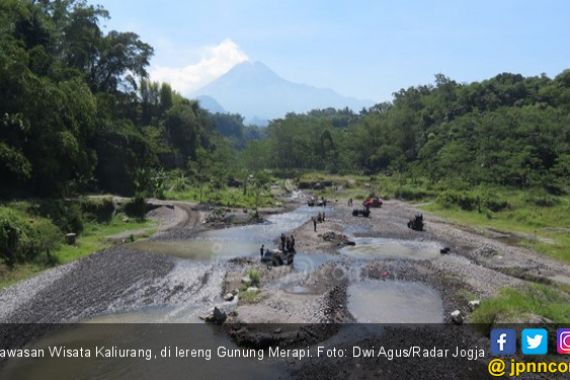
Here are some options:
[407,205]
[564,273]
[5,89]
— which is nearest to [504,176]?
[407,205]

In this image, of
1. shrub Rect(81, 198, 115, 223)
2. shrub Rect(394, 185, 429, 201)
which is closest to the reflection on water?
shrub Rect(81, 198, 115, 223)

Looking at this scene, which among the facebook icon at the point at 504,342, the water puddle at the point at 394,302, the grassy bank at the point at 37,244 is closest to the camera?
the facebook icon at the point at 504,342

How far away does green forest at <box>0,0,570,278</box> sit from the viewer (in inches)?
1775

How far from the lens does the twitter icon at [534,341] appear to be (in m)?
19.9

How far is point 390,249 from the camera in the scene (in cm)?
4584

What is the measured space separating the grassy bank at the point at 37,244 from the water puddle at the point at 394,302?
886 inches

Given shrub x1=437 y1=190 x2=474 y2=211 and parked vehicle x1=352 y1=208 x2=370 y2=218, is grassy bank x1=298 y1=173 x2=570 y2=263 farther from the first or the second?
parked vehicle x1=352 y1=208 x2=370 y2=218

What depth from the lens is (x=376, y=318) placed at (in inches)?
1021

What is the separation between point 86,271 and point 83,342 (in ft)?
40.0

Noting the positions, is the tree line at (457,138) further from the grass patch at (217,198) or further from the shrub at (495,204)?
the grass patch at (217,198)

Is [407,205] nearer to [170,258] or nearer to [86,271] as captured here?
[170,258]

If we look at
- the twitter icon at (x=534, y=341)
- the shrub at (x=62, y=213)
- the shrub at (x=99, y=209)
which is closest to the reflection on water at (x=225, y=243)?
the shrub at (x=62, y=213)

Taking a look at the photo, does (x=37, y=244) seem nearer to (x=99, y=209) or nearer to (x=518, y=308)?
(x=99, y=209)

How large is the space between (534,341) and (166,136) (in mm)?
107492
